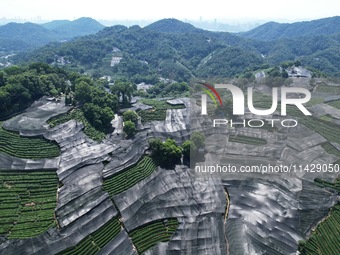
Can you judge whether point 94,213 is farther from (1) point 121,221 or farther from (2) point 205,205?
(2) point 205,205

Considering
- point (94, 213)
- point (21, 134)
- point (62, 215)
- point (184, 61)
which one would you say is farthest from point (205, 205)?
point (184, 61)

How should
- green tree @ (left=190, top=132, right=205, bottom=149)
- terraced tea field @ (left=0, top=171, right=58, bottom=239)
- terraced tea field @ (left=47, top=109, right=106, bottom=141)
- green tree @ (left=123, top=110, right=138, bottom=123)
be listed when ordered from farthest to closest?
green tree @ (left=123, top=110, right=138, bottom=123), terraced tea field @ (left=47, top=109, right=106, bottom=141), green tree @ (left=190, top=132, right=205, bottom=149), terraced tea field @ (left=0, top=171, right=58, bottom=239)

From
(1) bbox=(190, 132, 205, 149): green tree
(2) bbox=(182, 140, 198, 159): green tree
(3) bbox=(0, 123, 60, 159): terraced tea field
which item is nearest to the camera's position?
(3) bbox=(0, 123, 60, 159): terraced tea field

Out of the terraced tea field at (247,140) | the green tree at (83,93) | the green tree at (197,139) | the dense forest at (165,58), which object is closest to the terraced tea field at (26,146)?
the green tree at (83,93)

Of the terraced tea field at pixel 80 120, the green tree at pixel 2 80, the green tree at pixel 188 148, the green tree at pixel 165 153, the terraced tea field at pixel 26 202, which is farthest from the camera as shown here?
the green tree at pixel 2 80

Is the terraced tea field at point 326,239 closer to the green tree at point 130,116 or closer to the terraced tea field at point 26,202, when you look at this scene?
the terraced tea field at point 26,202

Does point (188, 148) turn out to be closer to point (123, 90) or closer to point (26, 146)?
point (123, 90)

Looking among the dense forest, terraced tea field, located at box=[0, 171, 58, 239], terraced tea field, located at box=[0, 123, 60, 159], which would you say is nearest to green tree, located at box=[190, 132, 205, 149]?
terraced tea field, located at box=[0, 123, 60, 159]

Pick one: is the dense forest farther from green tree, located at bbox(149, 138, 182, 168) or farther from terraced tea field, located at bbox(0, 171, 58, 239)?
terraced tea field, located at bbox(0, 171, 58, 239)
